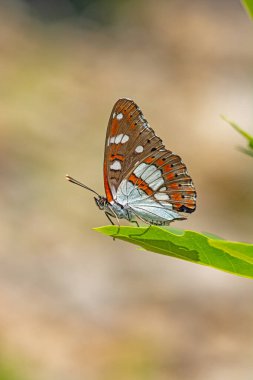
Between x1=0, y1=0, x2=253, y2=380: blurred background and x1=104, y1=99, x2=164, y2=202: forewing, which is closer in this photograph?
x1=104, y1=99, x2=164, y2=202: forewing

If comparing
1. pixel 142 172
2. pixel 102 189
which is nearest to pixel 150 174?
pixel 142 172

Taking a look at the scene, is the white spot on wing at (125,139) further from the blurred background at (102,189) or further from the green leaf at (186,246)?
the blurred background at (102,189)

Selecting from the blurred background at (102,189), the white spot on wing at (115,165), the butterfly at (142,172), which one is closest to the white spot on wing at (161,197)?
the butterfly at (142,172)

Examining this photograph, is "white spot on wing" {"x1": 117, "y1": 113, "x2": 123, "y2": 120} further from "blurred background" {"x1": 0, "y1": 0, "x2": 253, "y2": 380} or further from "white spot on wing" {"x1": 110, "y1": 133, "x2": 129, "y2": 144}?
"blurred background" {"x1": 0, "y1": 0, "x2": 253, "y2": 380}

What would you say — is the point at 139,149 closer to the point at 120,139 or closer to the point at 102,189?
the point at 120,139

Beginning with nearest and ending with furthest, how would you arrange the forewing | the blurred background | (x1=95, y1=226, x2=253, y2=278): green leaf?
(x1=95, y1=226, x2=253, y2=278): green leaf, the forewing, the blurred background

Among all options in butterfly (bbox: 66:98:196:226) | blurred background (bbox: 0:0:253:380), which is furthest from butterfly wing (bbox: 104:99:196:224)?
blurred background (bbox: 0:0:253:380)

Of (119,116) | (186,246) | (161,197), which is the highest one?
(119,116)

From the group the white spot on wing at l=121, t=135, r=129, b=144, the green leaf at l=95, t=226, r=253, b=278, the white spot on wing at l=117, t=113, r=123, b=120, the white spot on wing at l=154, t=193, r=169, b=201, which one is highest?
the white spot on wing at l=117, t=113, r=123, b=120
